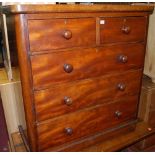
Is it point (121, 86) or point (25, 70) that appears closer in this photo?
point (25, 70)

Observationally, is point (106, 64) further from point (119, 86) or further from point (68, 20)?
point (68, 20)

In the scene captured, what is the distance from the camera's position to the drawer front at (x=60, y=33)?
79 cm

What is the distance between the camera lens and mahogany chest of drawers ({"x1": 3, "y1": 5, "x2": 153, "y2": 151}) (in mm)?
810

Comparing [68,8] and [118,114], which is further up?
[68,8]

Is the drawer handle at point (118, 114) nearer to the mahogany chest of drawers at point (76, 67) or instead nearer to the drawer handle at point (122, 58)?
the mahogany chest of drawers at point (76, 67)

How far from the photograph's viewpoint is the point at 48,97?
3.00ft

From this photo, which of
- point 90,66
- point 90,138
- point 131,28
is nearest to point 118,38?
point 131,28

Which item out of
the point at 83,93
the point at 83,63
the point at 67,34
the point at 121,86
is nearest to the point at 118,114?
the point at 121,86

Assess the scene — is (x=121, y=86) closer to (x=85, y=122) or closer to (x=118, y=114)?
(x=118, y=114)

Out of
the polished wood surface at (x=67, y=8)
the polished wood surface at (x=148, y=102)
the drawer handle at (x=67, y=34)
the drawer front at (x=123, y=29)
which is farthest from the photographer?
the polished wood surface at (x=148, y=102)

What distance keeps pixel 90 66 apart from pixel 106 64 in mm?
100

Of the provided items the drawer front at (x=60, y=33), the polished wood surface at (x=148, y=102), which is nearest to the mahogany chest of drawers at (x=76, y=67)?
the drawer front at (x=60, y=33)

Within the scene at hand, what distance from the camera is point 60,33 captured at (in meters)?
0.84

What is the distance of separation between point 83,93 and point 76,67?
6.1 inches
